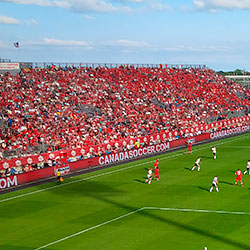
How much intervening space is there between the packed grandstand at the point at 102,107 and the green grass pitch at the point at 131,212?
31.4ft

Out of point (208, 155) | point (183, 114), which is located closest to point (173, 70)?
point (183, 114)

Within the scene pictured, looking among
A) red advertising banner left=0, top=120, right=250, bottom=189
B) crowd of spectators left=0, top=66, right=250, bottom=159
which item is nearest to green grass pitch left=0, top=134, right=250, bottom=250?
red advertising banner left=0, top=120, right=250, bottom=189

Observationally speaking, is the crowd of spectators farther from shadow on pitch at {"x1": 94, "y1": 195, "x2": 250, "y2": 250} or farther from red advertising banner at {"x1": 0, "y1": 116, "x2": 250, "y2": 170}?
shadow on pitch at {"x1": 94, "y1": 195, "x2": 250, "y2": 250}

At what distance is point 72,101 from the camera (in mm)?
67312

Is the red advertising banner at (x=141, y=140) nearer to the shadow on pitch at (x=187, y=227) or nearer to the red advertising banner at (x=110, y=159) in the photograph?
the red advertising banner at (x=110, y=159)

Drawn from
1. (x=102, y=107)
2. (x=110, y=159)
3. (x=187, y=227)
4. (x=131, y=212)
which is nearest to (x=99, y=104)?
(x=102, y=107)

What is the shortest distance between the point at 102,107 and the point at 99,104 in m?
0.86

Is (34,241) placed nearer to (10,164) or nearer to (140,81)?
(10,164)

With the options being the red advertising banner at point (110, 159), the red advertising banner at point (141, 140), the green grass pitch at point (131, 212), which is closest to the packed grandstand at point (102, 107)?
the red advertising banner at point (141, 140)

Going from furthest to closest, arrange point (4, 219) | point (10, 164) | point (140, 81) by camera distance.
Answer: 1. point (140, 81)
2. point (10, 164)
3. point (4, 219)

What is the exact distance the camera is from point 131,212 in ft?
107

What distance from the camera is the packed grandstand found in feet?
182

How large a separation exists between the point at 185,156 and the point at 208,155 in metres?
2.74

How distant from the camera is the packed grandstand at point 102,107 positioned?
55.4m
